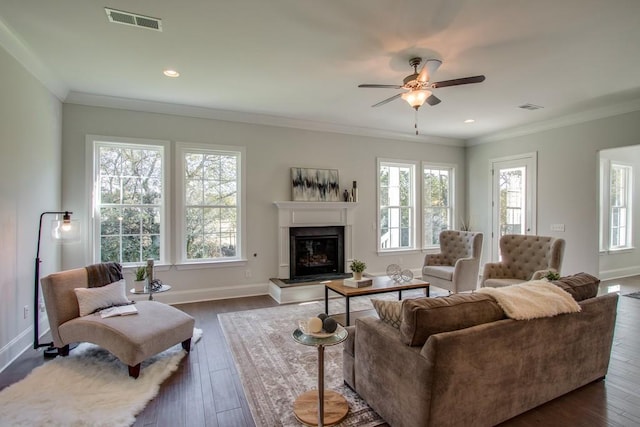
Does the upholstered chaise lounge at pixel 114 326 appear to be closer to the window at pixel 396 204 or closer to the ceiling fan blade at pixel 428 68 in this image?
the ceiling fan blade at pixel 428 68

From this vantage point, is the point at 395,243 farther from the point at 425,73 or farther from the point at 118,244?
the point at 118,244

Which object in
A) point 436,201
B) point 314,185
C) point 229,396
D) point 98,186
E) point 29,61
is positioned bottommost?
point 229,396

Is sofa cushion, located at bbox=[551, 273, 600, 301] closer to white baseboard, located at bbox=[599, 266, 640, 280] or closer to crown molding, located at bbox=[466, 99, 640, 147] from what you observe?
crown molding, located at bbox=[466, 99, 640, 147]

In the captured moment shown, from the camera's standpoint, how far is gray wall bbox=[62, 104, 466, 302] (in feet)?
14.4

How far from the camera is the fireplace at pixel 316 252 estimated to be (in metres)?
5.52

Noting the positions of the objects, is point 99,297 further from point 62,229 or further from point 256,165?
point 256,165

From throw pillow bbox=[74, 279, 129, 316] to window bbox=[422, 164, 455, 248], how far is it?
18.0ft

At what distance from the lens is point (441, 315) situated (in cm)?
186

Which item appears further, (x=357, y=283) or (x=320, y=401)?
(x=357, y=283)

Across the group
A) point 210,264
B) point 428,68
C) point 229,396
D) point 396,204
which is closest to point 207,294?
point 210,264

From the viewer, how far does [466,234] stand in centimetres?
541

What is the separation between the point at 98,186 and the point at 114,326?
8.52ft

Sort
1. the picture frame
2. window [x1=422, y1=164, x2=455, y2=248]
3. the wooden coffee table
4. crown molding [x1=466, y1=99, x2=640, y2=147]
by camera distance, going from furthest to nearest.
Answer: window [x1=422, y1=164, x2=455, y2=248] → the picture frame → crown molding [x1=466, y1=99, x2=640, y2=147] → the wooden coffee table

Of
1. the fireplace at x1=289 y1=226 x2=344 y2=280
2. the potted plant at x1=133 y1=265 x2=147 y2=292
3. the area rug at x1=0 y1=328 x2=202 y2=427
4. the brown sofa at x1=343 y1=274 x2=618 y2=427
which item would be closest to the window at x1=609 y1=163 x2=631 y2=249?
the fireplace at x1=289 y1=226 x2=344 y2=280
